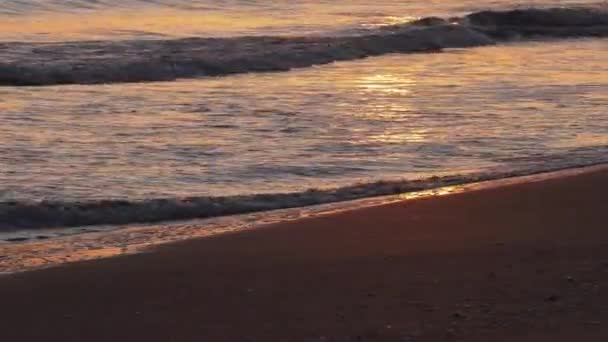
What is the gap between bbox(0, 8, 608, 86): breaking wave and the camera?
15281 mm

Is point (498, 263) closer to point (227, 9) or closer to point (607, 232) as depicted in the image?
point (607, 232)

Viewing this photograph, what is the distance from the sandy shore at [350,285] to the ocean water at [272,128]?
115cm

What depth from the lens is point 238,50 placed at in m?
17.5

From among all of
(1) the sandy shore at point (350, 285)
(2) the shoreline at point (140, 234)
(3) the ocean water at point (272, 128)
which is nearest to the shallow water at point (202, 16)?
(3) the ocean water at point (272, 128)

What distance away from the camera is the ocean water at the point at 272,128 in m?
8.27

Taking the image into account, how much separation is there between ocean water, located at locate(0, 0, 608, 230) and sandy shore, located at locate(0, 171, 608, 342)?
1147mm

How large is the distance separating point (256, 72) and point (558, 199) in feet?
26.9

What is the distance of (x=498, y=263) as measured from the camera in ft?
20.4

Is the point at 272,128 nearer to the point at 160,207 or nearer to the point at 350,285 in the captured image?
the point at 160,207

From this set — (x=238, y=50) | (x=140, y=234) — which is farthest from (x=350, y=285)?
(x=238, y=50)

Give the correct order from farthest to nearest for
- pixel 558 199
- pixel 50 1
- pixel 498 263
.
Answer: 1. pixel 50 1
2. pixel 558 199
3. pixel 498 263

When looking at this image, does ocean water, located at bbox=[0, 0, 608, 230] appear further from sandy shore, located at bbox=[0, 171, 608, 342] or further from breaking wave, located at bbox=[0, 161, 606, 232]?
sandy shore, located at bbox=[0, 171, 608, 342]

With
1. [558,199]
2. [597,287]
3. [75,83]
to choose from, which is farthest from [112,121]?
[597,287]

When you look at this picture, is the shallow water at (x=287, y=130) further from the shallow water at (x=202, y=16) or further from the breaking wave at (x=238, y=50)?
the shallow water at (x=202, y=16)
